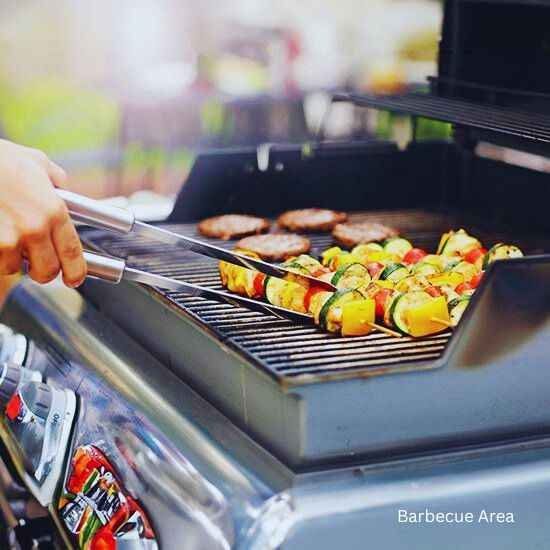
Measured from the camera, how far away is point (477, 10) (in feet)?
8.94

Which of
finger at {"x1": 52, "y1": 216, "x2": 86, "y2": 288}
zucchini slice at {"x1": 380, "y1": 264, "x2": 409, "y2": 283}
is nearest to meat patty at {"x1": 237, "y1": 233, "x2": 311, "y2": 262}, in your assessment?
zucchini slice at {"x1": 380, "y1": 264, "x2": 409, "y2": 283}

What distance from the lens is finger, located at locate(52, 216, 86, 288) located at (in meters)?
1.62

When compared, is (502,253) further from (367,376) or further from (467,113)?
(367,376)

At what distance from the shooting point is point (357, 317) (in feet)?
5.99

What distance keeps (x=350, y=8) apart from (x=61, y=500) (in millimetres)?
6776

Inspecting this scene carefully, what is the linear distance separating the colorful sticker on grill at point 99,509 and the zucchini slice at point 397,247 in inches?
38.4

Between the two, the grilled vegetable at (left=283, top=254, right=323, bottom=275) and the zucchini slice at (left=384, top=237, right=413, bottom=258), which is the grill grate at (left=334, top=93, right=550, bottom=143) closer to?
the zucchini slice at (left=384, top=237, right=413, bottom=258)

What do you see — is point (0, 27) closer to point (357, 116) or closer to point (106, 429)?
point (357, 116)

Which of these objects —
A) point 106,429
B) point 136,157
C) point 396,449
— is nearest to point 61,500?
point 106,429

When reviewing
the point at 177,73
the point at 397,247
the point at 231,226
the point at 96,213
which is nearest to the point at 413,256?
the point at 397,247

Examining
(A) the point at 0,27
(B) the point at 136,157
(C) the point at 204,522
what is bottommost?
(B) the point at 136,157

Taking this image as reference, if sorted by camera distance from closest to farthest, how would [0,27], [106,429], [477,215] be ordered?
[106,429] < [477,215] < [0,27]

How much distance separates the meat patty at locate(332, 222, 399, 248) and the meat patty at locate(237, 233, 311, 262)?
0.34 feet

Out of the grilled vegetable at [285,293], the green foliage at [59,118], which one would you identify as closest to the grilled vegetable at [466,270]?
the grilled vegetable at [285,293]
